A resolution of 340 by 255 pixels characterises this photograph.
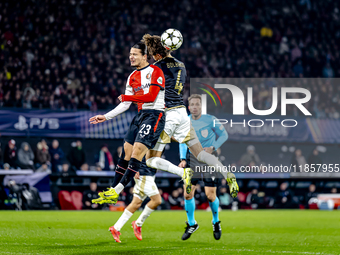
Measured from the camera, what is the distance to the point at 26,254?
593cm

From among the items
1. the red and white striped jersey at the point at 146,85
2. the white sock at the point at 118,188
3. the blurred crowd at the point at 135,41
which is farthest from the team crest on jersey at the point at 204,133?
the blurred crowd at the point at 135,41

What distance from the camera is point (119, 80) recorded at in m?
21.5

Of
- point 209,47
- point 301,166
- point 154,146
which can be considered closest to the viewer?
point 154,146

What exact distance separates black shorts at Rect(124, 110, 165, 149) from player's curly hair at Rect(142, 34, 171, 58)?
1.01 meters

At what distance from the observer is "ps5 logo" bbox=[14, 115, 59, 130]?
17234mm

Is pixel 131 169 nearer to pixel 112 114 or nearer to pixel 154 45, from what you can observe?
pixel 112 114

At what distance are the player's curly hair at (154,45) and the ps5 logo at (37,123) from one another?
35.7 ft

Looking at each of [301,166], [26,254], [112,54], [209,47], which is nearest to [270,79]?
[209,47]

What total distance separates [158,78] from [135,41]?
700 inches

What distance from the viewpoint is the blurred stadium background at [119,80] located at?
56.6ft

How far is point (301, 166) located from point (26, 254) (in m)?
14.9

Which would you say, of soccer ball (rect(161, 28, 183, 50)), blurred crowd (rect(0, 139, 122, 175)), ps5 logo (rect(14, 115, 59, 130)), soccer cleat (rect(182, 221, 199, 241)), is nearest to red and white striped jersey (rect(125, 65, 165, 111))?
soccer ball (rect(161, 28, 183, 50))

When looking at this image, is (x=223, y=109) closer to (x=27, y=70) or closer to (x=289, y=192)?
(x=289, y=192)

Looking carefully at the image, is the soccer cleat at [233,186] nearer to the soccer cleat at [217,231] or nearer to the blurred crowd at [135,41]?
the soccer cleat at [217,231]
